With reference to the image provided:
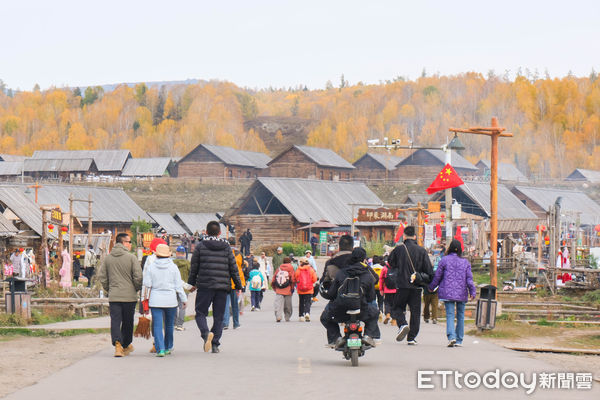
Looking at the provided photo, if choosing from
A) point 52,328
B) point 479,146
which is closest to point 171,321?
point 52,328

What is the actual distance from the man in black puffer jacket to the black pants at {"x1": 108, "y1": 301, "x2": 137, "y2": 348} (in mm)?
923

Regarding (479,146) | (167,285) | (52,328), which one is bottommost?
(52,328)

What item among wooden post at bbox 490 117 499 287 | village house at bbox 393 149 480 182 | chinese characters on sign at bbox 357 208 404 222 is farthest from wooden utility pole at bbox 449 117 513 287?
village house at bbox 393 149 480 182

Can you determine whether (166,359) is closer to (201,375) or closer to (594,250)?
(201,375)

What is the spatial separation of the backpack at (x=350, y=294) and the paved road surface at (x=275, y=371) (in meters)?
0.73

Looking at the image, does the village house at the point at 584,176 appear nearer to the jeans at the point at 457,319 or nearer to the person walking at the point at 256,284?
the person walking at the point at 256,284

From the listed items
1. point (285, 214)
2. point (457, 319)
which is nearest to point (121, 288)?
point (457, 319)

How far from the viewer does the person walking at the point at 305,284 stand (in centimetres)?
2131

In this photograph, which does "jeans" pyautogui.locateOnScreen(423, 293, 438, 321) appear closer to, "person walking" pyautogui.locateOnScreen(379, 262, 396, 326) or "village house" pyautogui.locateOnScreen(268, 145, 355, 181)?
"person walking" pyautogui.locateOnScreen(379, 262, 396, 326)

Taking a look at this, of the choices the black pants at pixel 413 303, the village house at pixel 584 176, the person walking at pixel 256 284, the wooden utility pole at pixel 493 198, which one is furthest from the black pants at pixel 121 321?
the village house at pixel 584 176

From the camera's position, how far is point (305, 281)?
846 inches

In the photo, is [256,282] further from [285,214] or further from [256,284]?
[285,214]

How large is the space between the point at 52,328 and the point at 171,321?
259 inches

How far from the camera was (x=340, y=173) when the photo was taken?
4931 inches
